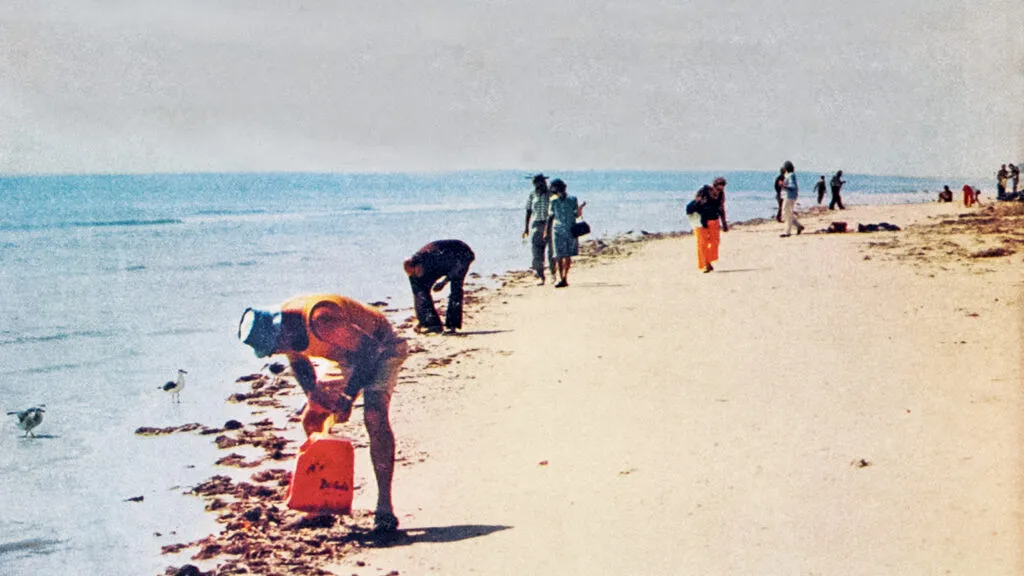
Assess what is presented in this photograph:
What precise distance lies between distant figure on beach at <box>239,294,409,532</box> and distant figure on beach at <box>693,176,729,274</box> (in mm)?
12084

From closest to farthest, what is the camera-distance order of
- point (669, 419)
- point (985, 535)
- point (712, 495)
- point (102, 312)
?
1. point (985, 535)
2. point (712, 495)
3. point (669, 419)
4. point (102, 312)

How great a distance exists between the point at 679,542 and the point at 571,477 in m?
1.43

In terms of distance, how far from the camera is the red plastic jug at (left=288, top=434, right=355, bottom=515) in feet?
20.8

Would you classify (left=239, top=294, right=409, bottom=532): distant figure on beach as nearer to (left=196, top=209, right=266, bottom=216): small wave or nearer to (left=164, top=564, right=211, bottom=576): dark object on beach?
(left=164, top=564, right=211, bottom=576): dark object on beach

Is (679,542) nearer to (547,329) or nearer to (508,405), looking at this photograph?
(508,405)

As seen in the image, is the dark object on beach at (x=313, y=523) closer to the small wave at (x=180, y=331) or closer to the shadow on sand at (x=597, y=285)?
the small wave at (x=180, y=331)

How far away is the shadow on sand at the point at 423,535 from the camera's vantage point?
6254 millimetres

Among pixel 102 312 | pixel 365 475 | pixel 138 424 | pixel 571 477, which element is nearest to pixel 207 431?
pixel 138 424

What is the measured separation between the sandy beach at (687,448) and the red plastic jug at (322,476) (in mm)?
196

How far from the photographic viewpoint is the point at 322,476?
640 cm

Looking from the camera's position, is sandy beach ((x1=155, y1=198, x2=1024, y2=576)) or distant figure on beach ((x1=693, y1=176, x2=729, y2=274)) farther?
distant figure on beach ((x1=693, y1=176, x2=729, y2=274))

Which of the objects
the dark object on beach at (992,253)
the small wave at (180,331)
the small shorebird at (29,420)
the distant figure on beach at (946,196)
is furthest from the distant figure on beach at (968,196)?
the small shorebird at (29,420)

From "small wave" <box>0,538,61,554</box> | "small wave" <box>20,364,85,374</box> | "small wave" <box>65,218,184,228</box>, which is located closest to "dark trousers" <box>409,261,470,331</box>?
"small wave" <box>20,364,85,374</box>

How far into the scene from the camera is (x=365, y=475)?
7742mm
